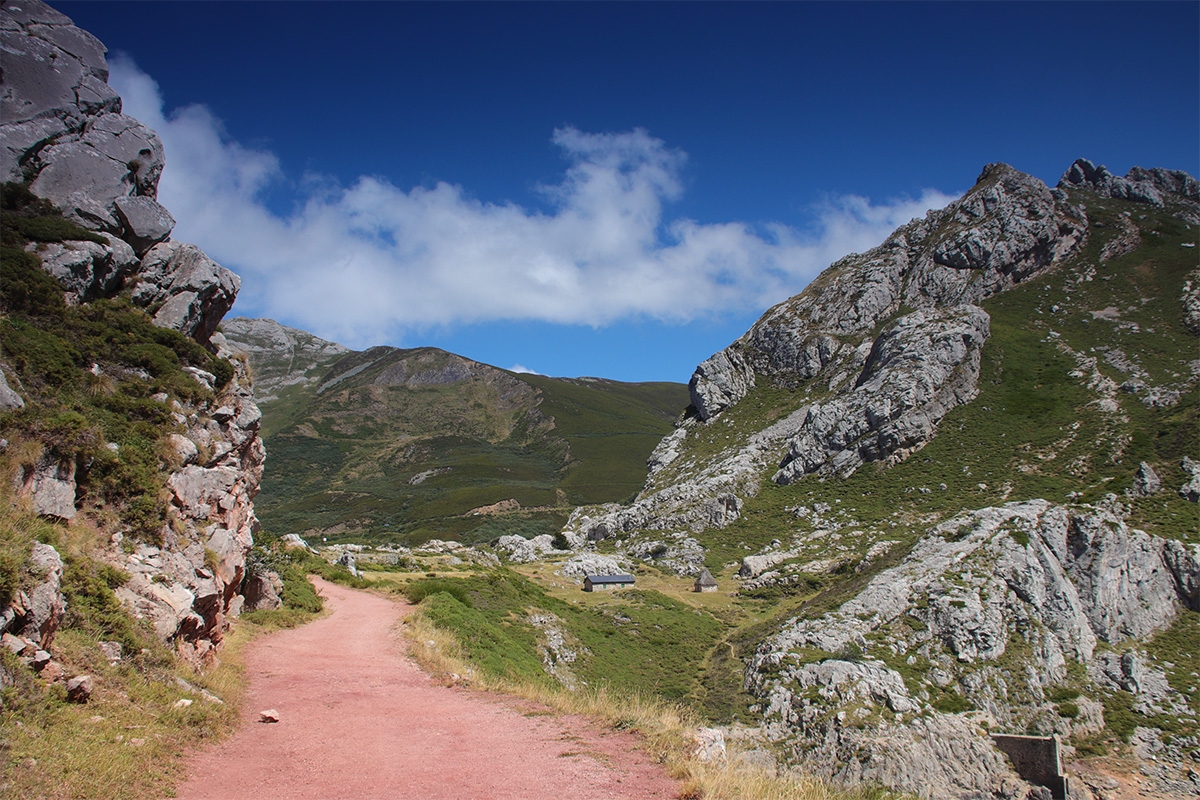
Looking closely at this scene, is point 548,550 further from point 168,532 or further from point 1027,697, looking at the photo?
point 168,532

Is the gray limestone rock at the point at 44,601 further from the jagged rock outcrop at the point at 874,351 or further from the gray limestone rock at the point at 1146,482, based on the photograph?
the jagged rock outcrop at the point at 874,351

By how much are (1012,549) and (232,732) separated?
35.7 meters

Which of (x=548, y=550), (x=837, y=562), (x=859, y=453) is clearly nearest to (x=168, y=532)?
(x=837, y=562)

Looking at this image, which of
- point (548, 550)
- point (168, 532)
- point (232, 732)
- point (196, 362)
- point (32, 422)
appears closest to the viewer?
point (232, 732)

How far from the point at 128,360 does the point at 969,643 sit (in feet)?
117

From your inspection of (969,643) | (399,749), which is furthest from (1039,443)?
(399,749)

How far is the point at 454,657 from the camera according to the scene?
63.2 ft

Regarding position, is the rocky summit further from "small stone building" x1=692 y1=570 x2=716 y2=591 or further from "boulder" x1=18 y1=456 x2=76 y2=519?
"small stone building" x1=692 y1=570 x2=716 y2=591

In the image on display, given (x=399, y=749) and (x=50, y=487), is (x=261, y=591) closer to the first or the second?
(x=50, y=487)

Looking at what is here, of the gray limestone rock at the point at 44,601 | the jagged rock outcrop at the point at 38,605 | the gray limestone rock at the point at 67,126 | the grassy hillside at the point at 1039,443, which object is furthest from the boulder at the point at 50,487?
the grassy hillside at the point at 1039,443

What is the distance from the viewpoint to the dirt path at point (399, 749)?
336 inches

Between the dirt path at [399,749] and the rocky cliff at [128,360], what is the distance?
2928 mm

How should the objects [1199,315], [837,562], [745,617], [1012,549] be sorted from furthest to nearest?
[1199,315] < [837,562] < [745,617] < [1012,549]

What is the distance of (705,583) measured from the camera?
50281mm
